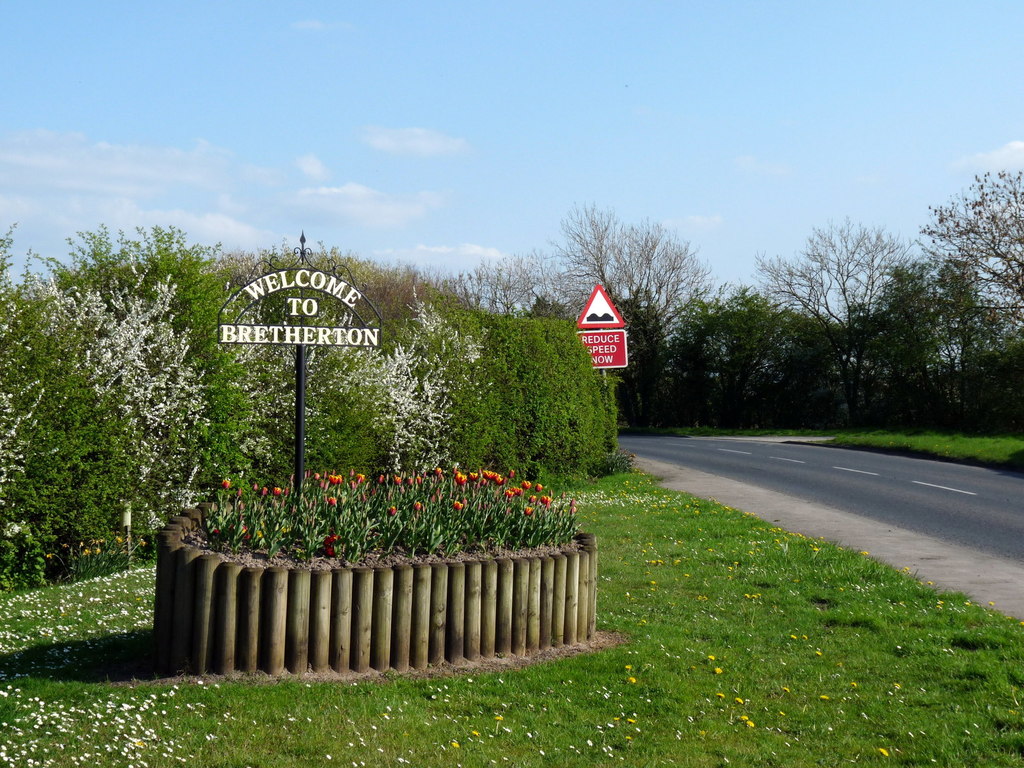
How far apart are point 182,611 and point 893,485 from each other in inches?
598

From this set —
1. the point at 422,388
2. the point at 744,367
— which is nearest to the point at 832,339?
the point at 744,367

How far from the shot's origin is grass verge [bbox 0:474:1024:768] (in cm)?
441

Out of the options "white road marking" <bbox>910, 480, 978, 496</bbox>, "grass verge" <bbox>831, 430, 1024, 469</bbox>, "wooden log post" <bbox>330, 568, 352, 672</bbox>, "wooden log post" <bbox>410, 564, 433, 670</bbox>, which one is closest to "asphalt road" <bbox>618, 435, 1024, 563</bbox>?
"white road marking" <bbox>910, 480, 978, 496</bbox>

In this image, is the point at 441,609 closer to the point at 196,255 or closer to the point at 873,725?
the point at 873,725

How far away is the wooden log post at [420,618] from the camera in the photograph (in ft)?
18.8

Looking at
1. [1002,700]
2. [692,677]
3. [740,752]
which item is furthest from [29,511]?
[1002,700]

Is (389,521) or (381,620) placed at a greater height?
(389,521)

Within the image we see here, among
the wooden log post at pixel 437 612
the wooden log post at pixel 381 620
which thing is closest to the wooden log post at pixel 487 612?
the wooden log post at pixel 437 612

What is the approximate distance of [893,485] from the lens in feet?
58.0

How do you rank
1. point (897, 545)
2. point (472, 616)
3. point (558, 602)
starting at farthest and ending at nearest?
1. point (897, 545)
2. point (558, 602)
3. point (472, 616)

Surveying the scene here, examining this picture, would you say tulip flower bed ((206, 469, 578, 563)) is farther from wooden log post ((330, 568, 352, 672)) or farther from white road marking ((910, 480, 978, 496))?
white road marking ((910, 480, 978, 496))

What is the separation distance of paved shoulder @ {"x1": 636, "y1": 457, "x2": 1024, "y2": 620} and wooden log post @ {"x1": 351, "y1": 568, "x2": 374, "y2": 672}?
522 centimetres

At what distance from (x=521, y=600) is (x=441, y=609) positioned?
593 millimetres

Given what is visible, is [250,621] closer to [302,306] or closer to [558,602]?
[558,602]
